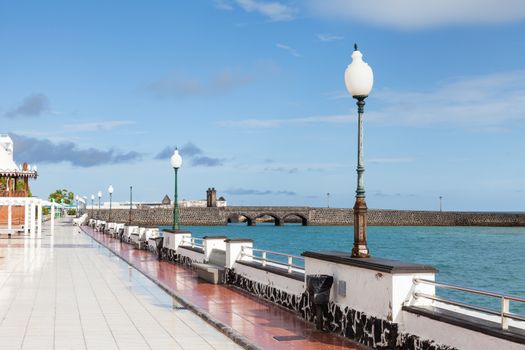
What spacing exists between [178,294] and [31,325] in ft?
15.7

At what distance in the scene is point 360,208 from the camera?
1121 centimetres

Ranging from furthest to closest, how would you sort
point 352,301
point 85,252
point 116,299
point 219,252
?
point 85,252 < point 219,252 < point 116,299 < point 352,301

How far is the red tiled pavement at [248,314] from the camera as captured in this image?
1045 cm

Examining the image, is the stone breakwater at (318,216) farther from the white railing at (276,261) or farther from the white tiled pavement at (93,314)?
the white railing at (276,261)

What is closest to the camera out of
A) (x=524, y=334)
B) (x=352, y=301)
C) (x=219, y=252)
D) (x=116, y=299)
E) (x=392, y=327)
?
(x=524, y=334)

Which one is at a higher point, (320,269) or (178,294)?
(320,269)

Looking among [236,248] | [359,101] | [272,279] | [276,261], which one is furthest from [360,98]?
[236,248]

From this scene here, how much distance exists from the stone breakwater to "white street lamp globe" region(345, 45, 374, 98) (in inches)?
4810

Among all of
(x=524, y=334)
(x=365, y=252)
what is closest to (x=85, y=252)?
(x=365, y=252)

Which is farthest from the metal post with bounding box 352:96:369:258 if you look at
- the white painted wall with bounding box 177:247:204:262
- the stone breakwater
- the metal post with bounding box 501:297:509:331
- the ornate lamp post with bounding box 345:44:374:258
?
the stone breakwater

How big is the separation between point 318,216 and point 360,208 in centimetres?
15477

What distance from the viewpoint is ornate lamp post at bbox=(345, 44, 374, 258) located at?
1109 cm

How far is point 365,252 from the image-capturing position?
10.9 meters

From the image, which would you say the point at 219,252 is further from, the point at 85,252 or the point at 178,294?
the point at 85,252
